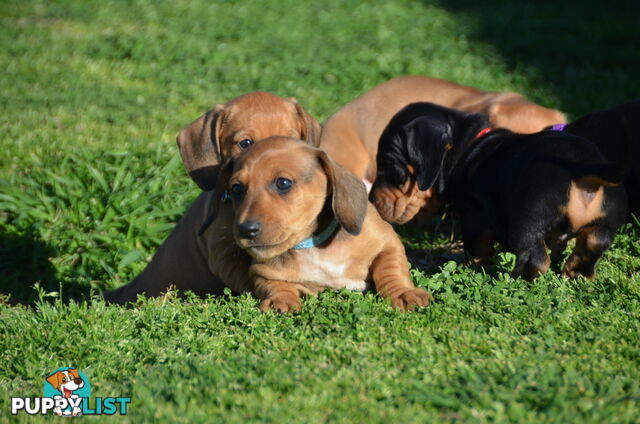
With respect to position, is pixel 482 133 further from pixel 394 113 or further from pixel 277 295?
pixel 277 295

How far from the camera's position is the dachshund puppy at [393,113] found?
6.30m

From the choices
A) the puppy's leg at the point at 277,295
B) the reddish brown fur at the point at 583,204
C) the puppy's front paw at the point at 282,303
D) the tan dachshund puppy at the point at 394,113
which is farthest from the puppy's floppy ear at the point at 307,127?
the reddish brown fur at the point at 583,204

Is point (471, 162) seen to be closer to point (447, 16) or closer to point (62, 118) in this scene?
point (62, 118)

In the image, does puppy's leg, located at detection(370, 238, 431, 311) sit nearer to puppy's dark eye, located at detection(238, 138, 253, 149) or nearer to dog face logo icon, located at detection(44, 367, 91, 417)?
puppy's dark eye, located at detection(238, 138, 253, 149)

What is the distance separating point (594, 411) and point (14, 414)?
2309mm

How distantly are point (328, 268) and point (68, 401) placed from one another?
1550mm

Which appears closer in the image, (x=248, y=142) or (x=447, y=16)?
(x=248, y=142)

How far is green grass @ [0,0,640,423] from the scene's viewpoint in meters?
3.20

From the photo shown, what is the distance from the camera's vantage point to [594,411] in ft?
9.54

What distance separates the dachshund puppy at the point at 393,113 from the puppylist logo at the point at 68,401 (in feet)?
10.9

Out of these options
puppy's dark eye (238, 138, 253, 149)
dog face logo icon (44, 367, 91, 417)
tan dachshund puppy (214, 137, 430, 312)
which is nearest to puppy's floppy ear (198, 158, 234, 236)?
tan dachshund puppy (214, 137, 430, 312)

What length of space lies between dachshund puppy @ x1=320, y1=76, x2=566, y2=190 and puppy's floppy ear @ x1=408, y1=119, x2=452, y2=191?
0.97 m

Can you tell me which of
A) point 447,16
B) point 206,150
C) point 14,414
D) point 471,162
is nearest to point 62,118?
point 206,150

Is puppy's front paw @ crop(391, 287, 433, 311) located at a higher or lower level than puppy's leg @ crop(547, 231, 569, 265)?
lower
